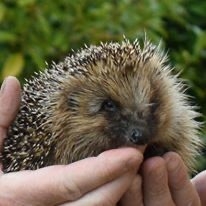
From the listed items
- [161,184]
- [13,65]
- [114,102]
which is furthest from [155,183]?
[13,65]

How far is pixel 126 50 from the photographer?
192 centimetres

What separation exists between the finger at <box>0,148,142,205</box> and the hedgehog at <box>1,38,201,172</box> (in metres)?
0.14

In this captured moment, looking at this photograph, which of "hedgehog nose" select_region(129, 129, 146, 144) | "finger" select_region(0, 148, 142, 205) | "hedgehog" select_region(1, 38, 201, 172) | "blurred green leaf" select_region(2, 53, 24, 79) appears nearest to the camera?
"finger" select_region(0, 148, 142, 205)

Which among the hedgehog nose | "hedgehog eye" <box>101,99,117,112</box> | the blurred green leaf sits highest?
the blurred green leaf

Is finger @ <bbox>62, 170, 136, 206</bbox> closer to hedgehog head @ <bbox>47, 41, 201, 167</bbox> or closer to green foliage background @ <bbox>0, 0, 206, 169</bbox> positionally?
Answer: hedgehog head @ <bbox>47, 41, 201, 167</bbox>

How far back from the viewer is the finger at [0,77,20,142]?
1.96 m

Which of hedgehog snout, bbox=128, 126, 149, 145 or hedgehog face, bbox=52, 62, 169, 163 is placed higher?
hedgehog face, bbox=52, 62, 169, 163

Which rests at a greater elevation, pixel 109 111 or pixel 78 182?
pixel 109 111

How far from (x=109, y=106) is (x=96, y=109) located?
5cm

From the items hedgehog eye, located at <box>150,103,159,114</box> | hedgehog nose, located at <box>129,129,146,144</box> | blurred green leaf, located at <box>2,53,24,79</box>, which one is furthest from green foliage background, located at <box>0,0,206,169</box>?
hedgehog nose, located at <box>129,129,146,144</box>

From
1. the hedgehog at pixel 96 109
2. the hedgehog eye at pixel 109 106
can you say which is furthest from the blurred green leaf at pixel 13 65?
the hedgehog eye at pixel 109 106

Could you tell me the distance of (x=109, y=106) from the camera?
190cm

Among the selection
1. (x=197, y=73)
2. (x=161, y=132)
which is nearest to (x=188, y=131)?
(x=161, y=132)

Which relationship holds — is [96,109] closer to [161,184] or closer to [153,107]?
[153,107]
